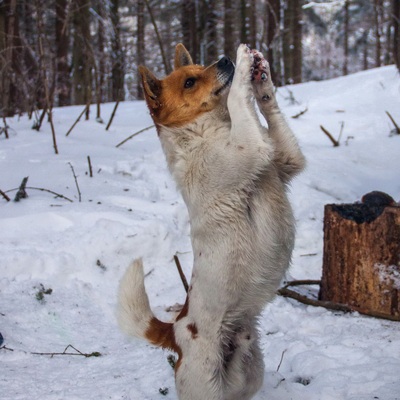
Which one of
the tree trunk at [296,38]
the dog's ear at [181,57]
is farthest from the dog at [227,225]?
the tree trunk at [296,38]

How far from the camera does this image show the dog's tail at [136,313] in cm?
307

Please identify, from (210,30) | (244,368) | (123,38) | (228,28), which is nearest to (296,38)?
(228,28)

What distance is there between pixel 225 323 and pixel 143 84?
1.48 metres

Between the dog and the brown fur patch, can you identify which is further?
the brown fur patch

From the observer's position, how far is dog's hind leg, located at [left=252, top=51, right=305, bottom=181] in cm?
307

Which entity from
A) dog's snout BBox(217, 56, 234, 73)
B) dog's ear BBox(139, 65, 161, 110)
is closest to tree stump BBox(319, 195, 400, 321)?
dog's snout BBox(217, 56, 234, 73)

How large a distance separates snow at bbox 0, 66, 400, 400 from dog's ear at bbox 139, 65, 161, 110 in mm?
1889

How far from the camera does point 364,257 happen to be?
439 centimetres

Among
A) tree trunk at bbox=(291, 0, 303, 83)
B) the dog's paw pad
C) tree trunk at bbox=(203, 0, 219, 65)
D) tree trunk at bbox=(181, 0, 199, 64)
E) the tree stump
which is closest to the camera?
the dog's paw pad

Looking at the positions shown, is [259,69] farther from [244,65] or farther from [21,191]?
[21,191]

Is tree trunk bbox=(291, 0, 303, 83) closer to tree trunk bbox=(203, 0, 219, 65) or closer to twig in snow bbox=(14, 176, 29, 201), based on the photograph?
tree trunk bbox=(203, 0, 219, 65)

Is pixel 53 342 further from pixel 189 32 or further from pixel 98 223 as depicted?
pixel 189 32

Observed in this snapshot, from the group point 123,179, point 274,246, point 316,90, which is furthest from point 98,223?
point 316,90

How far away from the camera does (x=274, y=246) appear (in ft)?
9.45
